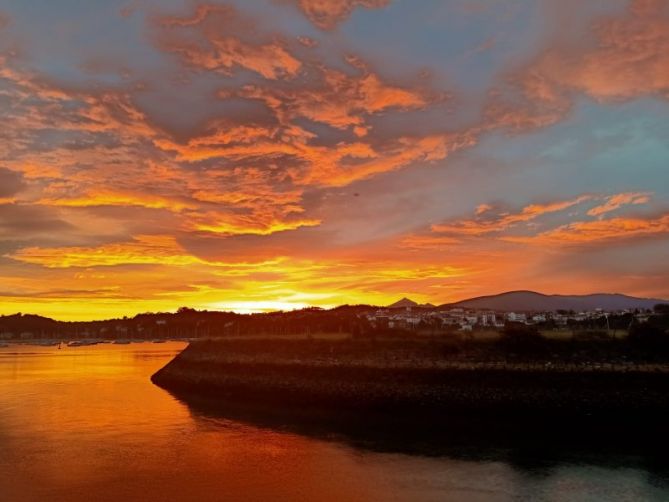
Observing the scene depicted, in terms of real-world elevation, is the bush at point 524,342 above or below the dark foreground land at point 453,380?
above

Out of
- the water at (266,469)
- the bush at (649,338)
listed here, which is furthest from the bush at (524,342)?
the water at (266,469)

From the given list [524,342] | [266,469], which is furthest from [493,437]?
[266,469]

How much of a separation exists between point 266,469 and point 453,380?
23.5 m

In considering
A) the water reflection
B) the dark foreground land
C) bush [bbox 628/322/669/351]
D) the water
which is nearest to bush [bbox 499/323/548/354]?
the dark foreground land

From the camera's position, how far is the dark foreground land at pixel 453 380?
41438mm

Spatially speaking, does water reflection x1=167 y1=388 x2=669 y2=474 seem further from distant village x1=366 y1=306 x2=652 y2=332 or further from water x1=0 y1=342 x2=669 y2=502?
distant village x1=366 y1=306 x2=652 y2=332

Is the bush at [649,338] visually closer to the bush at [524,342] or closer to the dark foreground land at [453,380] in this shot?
the dark foreground land at [453,380]

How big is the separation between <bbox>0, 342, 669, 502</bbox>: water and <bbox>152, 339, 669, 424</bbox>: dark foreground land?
10007mm

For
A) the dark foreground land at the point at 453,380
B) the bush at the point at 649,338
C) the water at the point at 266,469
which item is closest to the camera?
the water at the point at 266,469

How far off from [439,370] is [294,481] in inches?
1003

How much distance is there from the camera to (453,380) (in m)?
47.8

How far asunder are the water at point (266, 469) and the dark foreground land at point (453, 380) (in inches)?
394

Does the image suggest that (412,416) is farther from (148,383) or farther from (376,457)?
(148,383)

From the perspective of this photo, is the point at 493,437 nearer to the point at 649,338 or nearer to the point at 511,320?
the point at 649,338
